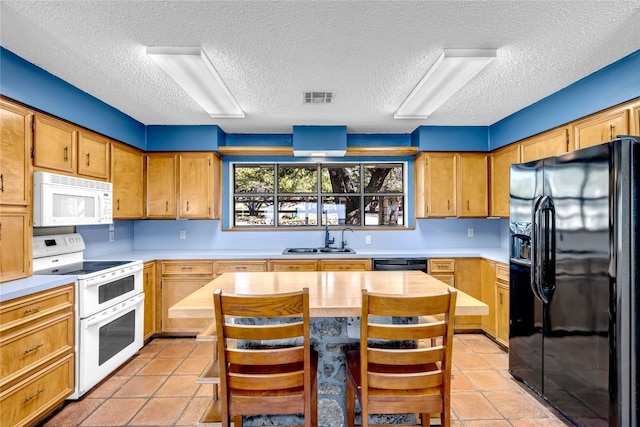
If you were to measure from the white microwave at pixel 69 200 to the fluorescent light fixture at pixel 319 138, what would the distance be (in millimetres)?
2065

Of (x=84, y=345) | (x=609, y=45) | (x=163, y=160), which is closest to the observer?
(x=609, y=45)

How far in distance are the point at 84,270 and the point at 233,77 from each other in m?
1.97

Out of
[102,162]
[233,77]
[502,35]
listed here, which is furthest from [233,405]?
[102,162]

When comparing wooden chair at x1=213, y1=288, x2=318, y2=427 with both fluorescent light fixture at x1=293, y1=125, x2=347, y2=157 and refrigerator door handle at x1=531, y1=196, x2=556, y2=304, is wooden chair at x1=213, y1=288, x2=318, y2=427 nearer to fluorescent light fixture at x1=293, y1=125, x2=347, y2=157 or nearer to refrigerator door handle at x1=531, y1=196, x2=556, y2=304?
refrigerator door handle at x1=531, y1=196, x2=556, y2=304

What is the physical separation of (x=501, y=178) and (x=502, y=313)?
1.52 meters

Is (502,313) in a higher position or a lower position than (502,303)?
lower

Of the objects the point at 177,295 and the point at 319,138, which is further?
the point at 319,138

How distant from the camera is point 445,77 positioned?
96.0 inches

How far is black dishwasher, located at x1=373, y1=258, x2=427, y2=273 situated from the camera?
3.71 metres

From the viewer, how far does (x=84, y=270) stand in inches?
103

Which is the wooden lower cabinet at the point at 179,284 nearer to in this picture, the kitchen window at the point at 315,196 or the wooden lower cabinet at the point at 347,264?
the kitchen window at the point at 315,196

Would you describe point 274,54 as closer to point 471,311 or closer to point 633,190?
point 471,311

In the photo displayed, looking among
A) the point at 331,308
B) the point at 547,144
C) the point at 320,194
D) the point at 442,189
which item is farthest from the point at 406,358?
the point at 320,194

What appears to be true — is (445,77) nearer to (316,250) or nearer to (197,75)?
(197,75)
